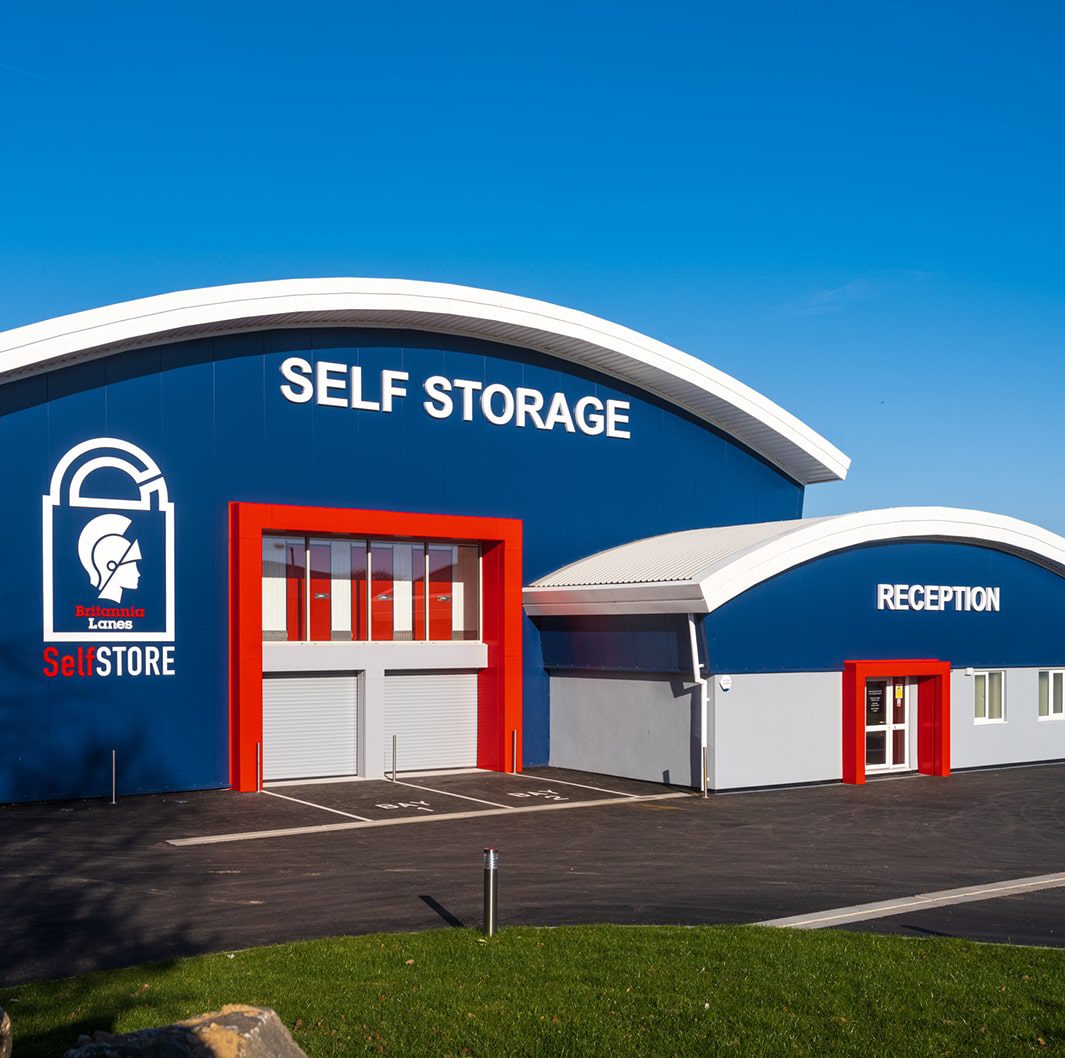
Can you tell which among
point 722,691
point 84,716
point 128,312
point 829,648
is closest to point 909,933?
point 722,691

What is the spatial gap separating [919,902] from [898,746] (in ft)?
44.4

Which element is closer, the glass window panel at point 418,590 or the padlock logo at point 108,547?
the padlock logo at point 108,547

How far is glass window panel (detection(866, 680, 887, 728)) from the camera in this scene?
26.2 metres

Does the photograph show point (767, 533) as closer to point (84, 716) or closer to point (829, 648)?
point (829, 648)

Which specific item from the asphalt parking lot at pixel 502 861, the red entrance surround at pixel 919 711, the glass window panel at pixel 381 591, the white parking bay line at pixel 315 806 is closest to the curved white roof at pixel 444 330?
the glass window panel at pixel 381 591

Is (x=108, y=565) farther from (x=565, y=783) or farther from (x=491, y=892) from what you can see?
(x=491, y=892)

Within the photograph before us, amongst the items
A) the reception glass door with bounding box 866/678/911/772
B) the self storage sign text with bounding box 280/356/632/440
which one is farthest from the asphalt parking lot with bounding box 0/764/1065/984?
the self storage sign text with bounding box 280/356/632/440

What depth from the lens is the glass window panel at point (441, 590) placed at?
87.9 feet

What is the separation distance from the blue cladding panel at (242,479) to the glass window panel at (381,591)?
1042mm

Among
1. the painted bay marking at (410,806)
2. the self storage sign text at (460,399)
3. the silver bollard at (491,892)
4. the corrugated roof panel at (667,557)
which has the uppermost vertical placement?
the self storage sign text at (460,399)

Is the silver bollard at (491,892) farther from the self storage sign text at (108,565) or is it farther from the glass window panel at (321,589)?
the glass window panel at (321,589)

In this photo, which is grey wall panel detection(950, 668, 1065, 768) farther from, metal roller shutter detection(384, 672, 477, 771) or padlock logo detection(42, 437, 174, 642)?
padlock logo detection(42, 437, 174, 642)

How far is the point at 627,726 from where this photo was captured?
83.1ft

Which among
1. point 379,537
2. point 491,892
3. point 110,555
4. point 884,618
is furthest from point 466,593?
point 491,892
